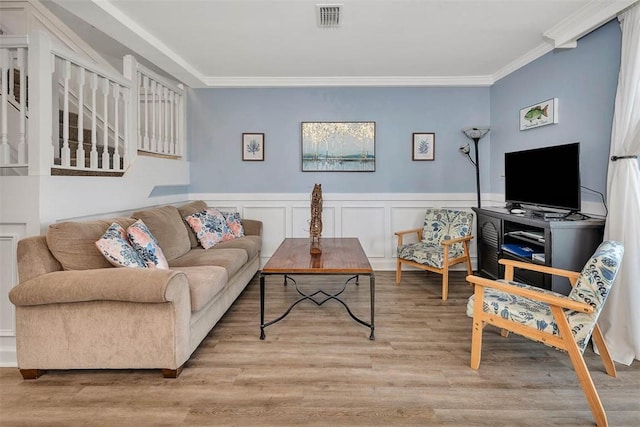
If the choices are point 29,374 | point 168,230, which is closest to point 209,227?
point 168,230

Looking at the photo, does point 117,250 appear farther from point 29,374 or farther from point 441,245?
point 441,245

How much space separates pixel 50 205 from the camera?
2330mm

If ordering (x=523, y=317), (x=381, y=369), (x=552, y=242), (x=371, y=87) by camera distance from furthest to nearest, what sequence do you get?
1. (x=371, y=87)
2. (x=552, y=242)
3. (x=381, y=369)
4. (x=523, y=317)

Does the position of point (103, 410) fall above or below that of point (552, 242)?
below

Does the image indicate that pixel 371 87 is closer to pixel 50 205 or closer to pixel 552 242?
pixel 552 242

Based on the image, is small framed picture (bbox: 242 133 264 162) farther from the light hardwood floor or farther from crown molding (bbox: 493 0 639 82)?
crown molding (bbox: 493 0 639 82)

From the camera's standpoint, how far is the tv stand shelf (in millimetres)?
2629

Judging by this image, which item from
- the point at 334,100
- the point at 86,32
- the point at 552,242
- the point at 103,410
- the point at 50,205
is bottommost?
the point at 103,410

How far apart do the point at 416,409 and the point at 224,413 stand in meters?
1.00

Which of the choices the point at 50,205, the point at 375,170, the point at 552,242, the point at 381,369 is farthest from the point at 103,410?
the point at 375,170

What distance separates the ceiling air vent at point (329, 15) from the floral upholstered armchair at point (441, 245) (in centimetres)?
230

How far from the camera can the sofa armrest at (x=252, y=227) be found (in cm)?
431

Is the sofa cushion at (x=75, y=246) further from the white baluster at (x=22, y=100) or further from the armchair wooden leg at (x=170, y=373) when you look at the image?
the armchair wooden leg at (x=170, y=373)

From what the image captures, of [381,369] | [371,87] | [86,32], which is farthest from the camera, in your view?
[371,87]
